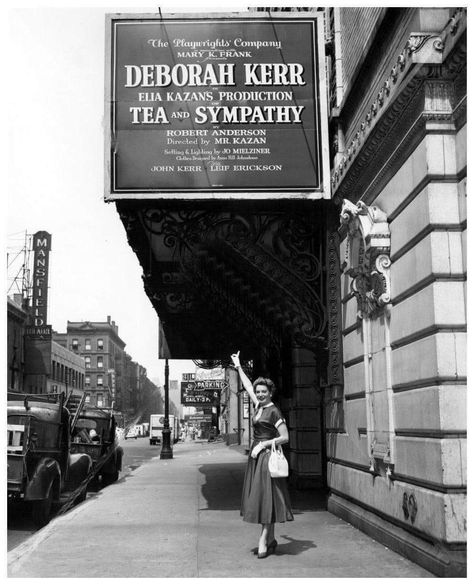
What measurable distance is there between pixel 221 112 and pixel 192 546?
616 cm

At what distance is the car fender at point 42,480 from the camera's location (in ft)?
38.7

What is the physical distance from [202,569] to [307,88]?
701 cm

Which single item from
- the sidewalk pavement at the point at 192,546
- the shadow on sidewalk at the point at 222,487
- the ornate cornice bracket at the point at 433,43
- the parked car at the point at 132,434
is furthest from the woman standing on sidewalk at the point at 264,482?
the parked car at the point at 132,434

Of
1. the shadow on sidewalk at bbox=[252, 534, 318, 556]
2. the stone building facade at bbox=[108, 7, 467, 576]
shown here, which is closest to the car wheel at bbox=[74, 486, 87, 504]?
the stone building facade at bbox=[108, 7, 467, 576]

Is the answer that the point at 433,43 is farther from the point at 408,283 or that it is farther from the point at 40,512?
the point at 40,512

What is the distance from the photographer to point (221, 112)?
10281mm

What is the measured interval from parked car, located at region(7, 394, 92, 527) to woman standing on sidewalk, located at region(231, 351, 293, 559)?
5.68m

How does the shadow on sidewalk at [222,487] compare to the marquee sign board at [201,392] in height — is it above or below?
below

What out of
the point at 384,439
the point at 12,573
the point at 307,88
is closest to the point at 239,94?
the point at 307,88

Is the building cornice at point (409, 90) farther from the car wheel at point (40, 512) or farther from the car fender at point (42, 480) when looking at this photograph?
the car wheel at point (40, 512)

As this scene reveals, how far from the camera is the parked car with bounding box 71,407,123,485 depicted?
19.2m

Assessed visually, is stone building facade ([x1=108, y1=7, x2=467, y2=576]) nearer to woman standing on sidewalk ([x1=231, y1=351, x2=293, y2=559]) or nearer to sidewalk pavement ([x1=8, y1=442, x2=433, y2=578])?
sidewalk pavement ([x1=8, y1=442, x2=433, y2=578])

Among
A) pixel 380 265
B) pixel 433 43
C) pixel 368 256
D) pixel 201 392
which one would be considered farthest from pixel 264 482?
pixel 201 392

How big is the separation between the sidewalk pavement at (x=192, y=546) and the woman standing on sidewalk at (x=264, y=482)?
1.16ft
